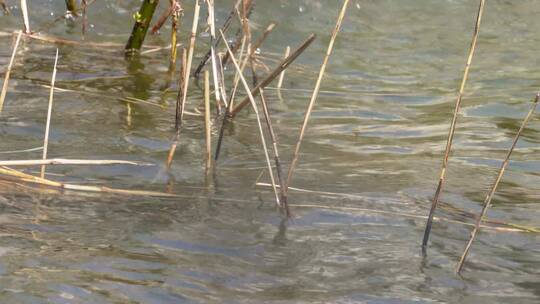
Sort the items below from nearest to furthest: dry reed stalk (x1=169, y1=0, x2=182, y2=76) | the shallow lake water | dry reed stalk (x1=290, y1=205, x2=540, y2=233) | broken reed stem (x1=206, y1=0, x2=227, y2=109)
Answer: the shallow lake water
dry reed stalk (x1=290, y1=205, x2=540, y2=233)
broken reed stem (x1=206, y1=0, x2=227, y2=109)
dry reed stalk (x1=169, y1=0, x2=182, y2=76)

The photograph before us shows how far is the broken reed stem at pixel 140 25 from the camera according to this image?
18.1ft

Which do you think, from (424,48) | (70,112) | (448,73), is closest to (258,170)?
(70,112)

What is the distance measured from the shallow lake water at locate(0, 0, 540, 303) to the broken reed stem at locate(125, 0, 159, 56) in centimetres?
10

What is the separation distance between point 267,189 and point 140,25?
2156 millimetres

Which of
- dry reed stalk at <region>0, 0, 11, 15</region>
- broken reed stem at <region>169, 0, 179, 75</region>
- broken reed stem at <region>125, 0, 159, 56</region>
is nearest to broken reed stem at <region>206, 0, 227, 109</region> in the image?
broken reed stem at <region>169, 0, 179, 75</region>

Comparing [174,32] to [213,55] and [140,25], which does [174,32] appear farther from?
[213,55]

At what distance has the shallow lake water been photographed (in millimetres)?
2918

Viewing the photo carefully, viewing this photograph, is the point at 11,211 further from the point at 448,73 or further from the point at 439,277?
the point at 448,73

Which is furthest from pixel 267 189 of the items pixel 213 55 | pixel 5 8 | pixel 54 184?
pixel 5 8

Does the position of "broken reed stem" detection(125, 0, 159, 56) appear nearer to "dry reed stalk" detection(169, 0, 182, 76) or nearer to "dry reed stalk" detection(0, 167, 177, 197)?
"dry reed stalk" detection(169, 0, 182, 76)

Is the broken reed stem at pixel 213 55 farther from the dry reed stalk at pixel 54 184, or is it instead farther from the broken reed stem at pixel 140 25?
the broken reed stem at pixel 140 25

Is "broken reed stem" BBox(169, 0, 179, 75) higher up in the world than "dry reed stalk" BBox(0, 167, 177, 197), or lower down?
higher up

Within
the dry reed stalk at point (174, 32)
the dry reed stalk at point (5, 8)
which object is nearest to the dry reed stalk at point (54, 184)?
the dry reed stalk at point (174, 32)

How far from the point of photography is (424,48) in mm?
7039
